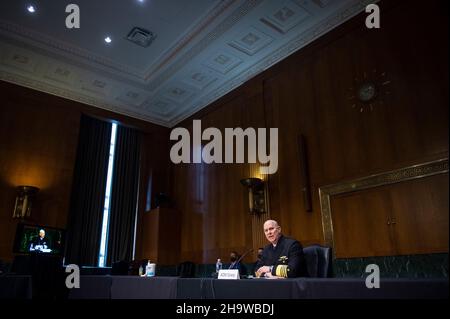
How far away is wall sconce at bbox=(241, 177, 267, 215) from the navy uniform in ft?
6.69

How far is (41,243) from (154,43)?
383 cm

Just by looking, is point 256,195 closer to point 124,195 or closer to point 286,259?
point 286,259

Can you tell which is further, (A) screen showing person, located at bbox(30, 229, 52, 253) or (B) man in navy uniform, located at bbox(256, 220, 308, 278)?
(A) screen showing person, located at bbox(30, 229, 52, 253)

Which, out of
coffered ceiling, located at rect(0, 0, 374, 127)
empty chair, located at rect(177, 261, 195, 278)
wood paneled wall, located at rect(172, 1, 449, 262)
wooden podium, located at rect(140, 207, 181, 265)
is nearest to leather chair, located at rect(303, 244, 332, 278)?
wood paneled wall, located at rect(172, 1, 449, 262)

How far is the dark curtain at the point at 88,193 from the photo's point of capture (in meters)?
6.53

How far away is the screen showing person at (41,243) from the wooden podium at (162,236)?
1.99 metres

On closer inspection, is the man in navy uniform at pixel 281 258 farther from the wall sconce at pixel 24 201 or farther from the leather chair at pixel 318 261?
the wall sconce at pixel 24 201

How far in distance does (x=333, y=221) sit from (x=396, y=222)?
841 millimetres

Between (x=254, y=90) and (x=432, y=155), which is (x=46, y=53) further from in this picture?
(x=432, y=155)

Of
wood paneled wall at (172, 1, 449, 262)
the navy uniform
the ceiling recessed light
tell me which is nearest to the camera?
the navy uniform

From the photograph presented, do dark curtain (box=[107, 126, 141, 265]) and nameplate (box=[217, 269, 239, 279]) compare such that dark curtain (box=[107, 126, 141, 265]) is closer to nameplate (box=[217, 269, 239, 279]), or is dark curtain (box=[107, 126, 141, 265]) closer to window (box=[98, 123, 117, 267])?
window (box=[98, 123, 117, 267])

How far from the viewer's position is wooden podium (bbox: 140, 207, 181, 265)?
6867mm

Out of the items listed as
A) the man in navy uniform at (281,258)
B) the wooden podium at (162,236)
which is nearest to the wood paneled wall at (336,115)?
the wooden podium at (162,236)
